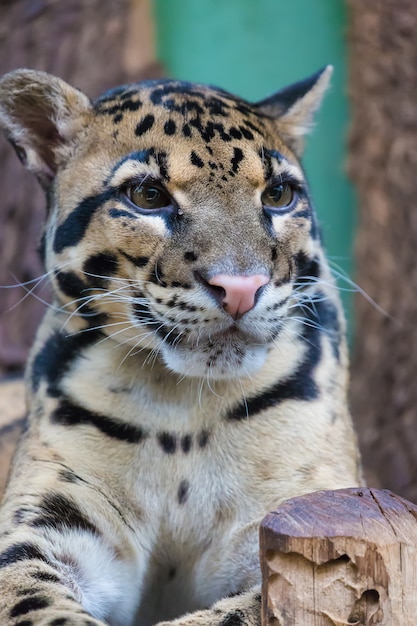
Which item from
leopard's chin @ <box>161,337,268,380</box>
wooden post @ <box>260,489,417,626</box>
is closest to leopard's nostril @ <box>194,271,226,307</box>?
leopard's chin @ <box>161,337,268,380</box>

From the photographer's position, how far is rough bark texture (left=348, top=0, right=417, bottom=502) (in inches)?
310

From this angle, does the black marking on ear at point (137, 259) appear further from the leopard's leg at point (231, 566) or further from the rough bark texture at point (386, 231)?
the rough bark texture at point (386, 231)

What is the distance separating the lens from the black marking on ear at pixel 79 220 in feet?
13.6

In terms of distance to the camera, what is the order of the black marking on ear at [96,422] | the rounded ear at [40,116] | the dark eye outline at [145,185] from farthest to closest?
the rounded ear at [40,116] → the black marking on ear at [96,422] → the dark eye outline at [145,185]

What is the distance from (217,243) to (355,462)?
4.61ft

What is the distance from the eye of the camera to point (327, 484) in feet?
13.9

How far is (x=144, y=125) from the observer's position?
13.8ft

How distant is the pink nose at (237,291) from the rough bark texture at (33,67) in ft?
13.8

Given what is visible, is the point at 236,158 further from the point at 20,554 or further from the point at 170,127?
the point at 20,554

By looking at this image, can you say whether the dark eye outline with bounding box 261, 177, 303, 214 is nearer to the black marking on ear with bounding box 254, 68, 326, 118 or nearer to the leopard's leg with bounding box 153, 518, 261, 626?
the black marking on ear with bounding box 254, 68, 326, 118

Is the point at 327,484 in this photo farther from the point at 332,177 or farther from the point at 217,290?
the point at 332,177

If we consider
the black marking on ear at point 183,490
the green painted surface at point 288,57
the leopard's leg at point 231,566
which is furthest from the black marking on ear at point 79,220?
the green painted surface at point 288,57

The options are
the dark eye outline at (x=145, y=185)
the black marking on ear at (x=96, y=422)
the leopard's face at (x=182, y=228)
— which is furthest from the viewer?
the black marking on ear at (x=96, y=422)

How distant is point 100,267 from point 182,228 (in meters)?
0.43
